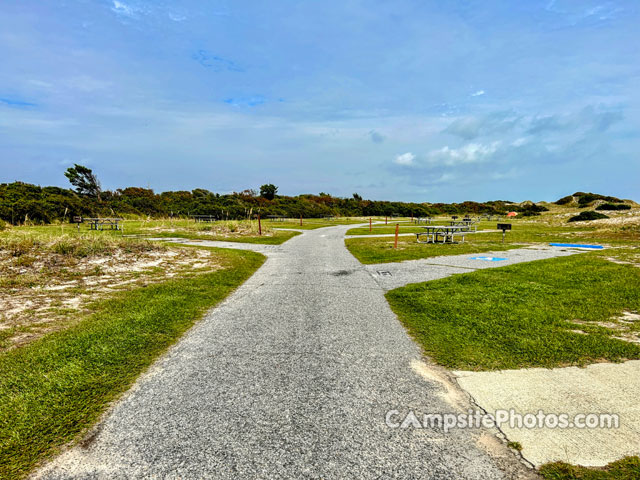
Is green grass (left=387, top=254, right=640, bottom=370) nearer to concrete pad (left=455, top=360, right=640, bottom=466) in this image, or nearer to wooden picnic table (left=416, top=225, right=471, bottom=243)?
concrete pad (left=455, top=360, right=640, bottom=466)

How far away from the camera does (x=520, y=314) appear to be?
19.3 ft

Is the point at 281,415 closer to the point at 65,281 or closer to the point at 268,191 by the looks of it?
the point at 65,281

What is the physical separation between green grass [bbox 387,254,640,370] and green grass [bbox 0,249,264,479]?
12.5ft

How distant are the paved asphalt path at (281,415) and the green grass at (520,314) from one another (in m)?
0.85

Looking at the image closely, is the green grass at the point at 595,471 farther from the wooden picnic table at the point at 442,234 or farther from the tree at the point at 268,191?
the tree at the point at 268,191

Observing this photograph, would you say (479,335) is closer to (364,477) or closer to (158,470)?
(364,477)

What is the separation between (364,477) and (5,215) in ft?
113

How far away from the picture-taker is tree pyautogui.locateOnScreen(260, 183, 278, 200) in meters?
78.1

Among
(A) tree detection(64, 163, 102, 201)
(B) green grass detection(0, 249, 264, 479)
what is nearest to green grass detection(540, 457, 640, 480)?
(B) green grass detection(0, 249, 264, 479)

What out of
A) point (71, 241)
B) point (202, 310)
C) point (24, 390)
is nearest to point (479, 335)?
point (202, 310)

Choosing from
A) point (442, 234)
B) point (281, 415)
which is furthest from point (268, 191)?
point (281, 415)

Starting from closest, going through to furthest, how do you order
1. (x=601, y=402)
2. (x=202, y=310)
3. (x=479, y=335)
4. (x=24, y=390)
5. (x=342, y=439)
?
(x=342, y=439)
(x=601, y=402)
(x=24, y=390)
(x=479, y=335)
(x=202, y=310)

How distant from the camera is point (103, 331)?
16.5 feet

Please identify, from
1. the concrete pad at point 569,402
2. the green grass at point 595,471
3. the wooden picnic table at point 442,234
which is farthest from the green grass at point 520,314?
the wooden picnic table at point 442,234
